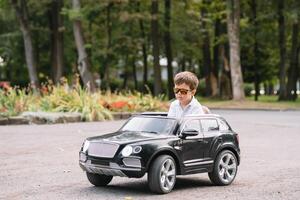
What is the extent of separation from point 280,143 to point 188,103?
7.04 m

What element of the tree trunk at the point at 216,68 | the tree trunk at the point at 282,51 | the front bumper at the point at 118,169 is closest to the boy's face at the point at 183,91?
the front bumper at the point at 118,169

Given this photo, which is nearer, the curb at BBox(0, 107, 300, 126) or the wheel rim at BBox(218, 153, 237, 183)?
the wheel rim at BBox(218, 153, 237, 183)

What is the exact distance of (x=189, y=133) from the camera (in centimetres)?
891

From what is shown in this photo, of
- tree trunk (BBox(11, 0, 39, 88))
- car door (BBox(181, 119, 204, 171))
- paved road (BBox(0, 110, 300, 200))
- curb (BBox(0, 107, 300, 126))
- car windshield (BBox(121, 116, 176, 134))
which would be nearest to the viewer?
paved road (BBox(0, 110, 300, 200))

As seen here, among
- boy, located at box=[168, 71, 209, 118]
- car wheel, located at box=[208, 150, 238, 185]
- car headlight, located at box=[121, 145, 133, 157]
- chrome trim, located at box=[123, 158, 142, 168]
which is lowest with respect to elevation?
car wheel, located at box=[208, 150, 238, 185]

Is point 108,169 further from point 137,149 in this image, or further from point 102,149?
point 137,149

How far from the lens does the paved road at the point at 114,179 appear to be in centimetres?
882

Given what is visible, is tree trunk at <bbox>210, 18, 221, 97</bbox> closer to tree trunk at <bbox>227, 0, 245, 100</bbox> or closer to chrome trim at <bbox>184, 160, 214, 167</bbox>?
tree trunk at <bbox>227, 0, 245, 100</bbox>

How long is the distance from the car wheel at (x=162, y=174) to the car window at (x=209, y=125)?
0.97 metres

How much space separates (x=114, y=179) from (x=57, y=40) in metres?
35.8

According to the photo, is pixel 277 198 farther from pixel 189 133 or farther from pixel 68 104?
pixel 68 104

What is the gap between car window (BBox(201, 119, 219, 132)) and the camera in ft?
31.4

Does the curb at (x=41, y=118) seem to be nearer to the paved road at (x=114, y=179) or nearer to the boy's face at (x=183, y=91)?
the paved road at (x=114, y=179)

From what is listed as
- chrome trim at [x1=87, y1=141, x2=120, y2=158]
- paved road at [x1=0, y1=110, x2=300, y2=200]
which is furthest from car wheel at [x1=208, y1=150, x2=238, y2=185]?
chrome trim at [x1=87, y1=141, x2=120, y2=158]
